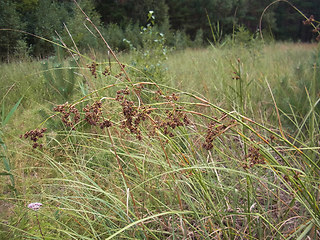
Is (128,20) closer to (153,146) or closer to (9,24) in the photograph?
(9,24)

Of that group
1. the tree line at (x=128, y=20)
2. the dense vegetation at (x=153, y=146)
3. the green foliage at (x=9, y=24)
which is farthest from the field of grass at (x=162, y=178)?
the green foliage at (x=9, y=24)

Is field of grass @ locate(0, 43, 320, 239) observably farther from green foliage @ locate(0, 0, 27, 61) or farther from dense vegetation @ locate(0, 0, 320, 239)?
green foliage @ locate(0, 0, 27, 61)

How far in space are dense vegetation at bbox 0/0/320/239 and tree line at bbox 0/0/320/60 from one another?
0.17 m

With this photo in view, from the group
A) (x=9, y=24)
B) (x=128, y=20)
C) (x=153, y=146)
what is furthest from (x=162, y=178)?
(x=128, y=20)

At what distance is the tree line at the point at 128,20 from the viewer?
6.66 meters

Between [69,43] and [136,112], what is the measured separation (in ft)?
22.1

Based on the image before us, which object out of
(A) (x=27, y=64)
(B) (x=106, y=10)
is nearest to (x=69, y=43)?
(A) (x=27, y=64)

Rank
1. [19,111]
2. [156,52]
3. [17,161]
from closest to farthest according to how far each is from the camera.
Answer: [17,161], [19,111], [156,52]

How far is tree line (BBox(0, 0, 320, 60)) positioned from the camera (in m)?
6.66

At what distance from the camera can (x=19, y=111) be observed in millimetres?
3178

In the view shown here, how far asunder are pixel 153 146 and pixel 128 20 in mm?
14274

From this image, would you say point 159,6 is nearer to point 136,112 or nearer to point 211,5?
point 211,5

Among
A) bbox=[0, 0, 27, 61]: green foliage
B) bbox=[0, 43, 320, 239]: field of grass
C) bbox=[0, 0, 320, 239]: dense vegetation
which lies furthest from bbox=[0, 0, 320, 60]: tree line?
bbox=[0, 43, 320, 239]: field of grass

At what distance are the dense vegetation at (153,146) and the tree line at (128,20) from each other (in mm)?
171
